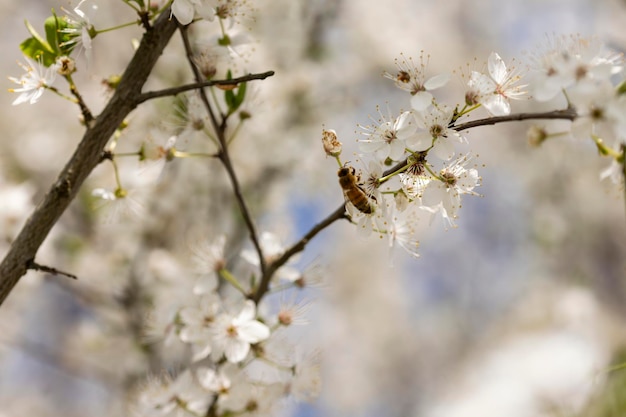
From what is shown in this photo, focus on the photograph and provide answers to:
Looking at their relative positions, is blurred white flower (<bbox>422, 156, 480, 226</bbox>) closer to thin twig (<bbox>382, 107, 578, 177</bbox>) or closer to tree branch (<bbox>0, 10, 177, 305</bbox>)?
thin twig (<bbox>382, 107, 578, 177</bbox>)

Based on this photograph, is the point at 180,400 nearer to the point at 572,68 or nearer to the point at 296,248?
the point at 296,248

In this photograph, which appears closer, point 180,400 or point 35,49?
point 35,49

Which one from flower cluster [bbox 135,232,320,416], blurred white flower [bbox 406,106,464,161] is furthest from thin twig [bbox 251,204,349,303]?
blurred white flower [bbox 406,106,464,161]

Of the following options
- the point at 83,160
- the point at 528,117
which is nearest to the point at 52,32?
the point at 83,160

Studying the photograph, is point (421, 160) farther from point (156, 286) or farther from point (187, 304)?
point (156, 286)

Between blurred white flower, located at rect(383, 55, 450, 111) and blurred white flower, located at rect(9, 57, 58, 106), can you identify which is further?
blurred white flower, located at rect(9, 57, 58, 106)

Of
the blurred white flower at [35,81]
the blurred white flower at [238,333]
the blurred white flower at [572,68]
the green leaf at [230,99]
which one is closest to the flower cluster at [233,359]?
the blurred white flower at [238,333]
